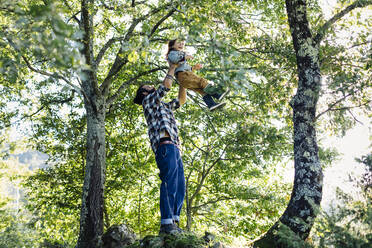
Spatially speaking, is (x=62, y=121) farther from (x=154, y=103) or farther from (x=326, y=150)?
(x=326, y=150)

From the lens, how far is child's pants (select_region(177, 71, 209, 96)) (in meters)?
4.50

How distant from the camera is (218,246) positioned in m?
4.04

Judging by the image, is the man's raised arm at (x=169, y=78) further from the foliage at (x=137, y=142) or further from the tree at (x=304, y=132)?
A: the foliage at (x=137, y=142)

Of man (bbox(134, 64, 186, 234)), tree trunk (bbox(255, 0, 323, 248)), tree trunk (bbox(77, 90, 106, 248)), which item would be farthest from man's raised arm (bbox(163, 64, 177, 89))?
tree trunk (bbox(77, 90, 106, 248))

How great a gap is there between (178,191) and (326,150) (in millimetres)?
3118

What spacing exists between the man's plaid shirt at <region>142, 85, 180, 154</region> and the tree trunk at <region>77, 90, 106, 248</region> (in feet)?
11.6

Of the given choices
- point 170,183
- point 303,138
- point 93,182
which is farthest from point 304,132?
point 93,182

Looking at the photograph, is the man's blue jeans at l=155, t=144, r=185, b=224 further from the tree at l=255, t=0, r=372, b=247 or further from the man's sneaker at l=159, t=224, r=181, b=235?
the tree at l=255, t=0, r=372, b=247

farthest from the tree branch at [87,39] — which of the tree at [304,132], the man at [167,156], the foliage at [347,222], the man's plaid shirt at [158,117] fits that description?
the foliage at [347,222]

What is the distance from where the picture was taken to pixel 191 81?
4.56 metres

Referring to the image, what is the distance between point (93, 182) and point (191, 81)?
446 centimetres

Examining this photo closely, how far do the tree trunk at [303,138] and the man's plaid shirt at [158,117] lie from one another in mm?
1738

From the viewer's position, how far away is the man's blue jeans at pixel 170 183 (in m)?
4.32

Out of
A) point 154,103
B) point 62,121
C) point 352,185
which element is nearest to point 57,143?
point 62,121
